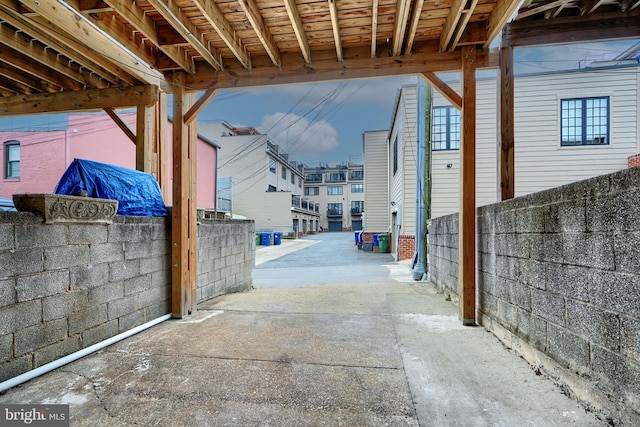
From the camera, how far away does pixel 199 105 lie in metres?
4.09

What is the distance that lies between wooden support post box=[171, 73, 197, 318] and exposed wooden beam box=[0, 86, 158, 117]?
742mm

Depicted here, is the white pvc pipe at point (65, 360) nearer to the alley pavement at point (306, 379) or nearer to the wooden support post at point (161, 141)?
the alley pavement at point (306, 379)

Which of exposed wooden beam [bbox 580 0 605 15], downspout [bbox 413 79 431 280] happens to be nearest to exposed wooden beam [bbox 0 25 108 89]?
exposed wooden beam [bbox 580 0 605 15]

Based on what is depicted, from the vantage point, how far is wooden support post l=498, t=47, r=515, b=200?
138 inches

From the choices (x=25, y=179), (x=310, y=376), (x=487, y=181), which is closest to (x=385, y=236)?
(x=487, y=181)

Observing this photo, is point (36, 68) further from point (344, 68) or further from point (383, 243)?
point (383, 243)

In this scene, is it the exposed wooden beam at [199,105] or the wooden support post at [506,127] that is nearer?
the wooden support post at [506,127]

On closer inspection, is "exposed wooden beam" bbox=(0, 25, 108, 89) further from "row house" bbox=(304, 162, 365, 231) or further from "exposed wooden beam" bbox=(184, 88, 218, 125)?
"row house" bbox=(304, 162, 365, 231)

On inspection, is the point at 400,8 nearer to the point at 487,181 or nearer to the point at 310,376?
the point at 310,376

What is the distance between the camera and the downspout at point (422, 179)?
23.8ft

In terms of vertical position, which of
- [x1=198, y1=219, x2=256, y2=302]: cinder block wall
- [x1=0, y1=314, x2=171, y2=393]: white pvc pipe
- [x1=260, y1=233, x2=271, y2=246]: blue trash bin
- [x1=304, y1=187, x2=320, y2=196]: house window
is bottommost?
[x1=260, y1=233, x2=271, y2=246]: blue trash bin

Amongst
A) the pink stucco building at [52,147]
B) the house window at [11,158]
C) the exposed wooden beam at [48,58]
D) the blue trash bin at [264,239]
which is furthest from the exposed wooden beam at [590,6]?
the blue trash bin at [264,239]

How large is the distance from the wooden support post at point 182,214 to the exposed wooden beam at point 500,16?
11.9 feet

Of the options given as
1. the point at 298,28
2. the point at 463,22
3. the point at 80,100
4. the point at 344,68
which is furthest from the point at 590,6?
the point at 80,100
